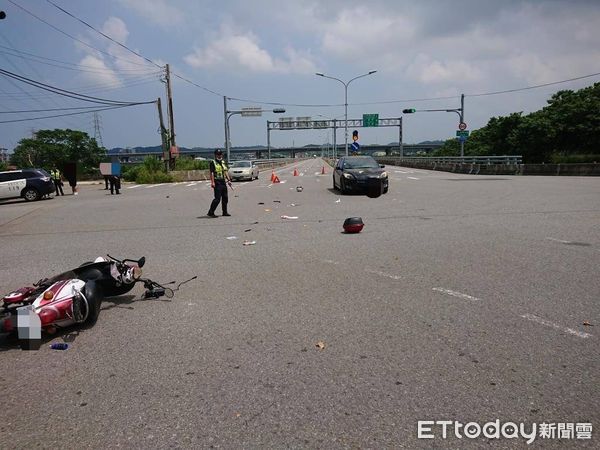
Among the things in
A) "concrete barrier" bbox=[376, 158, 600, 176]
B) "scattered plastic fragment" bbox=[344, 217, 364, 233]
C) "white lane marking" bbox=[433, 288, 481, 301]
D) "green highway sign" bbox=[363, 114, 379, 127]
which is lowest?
"white lane marking" bbox=[433, 288, 481, 301]

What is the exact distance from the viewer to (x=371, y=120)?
234ft

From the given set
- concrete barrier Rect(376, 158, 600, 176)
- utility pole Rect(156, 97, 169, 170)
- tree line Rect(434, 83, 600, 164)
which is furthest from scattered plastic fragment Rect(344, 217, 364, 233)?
tree line Rect(434, 83, 600, 164)

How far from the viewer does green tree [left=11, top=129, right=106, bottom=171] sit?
66.8 meters

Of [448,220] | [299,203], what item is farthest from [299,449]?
[299,203]

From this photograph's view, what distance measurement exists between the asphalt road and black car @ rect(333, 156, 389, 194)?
9510 mm

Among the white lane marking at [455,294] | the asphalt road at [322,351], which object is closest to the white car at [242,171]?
the asphalt road at [322,351]

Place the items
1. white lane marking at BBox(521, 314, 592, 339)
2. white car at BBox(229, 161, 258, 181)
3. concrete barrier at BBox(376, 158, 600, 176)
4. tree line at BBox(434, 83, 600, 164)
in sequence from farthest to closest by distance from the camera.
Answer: tree line at BBox(434, 83, 600, 164)
white car at BBox(229, 161, 258, 181)
concrete barrier at BBox(376, 158, 600, 176)
white lane marking at BBox(521, 314, 592, 339)

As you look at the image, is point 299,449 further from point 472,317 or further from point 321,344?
point 472,317

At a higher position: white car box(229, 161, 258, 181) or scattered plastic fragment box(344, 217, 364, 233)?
white car box(229, 161, 258, 181)

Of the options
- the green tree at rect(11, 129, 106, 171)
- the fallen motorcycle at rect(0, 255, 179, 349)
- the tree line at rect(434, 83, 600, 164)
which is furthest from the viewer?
the green tree at rect(11, 129, 106, 171)

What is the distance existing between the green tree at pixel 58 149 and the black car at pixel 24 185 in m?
45.6

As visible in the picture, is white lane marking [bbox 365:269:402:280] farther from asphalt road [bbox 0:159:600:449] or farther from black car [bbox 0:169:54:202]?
black car [bbox 0:169:54:202]

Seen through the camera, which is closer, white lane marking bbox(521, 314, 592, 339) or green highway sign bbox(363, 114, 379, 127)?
white lane marking bbox(521, 314, 592, 339)

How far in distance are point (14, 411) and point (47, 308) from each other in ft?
3.92
